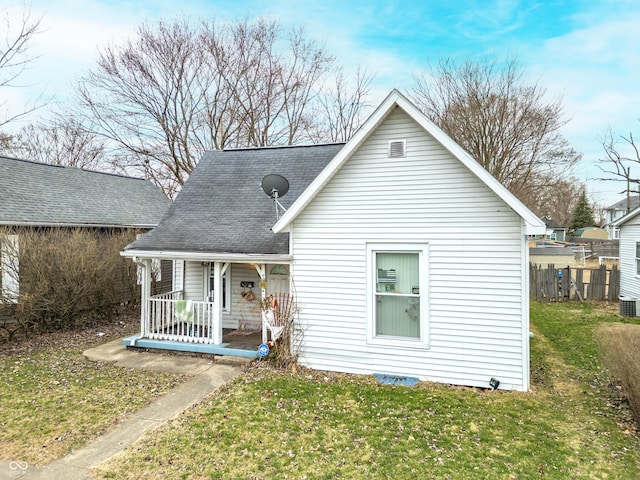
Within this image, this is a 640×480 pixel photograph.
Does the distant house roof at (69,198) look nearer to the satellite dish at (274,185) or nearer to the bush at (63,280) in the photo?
the bush at (63,280)

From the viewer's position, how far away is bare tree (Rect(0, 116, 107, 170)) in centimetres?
2661

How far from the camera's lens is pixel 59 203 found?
A: 14109mm

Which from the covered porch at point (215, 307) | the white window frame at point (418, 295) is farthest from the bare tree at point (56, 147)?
the white window frame at point (418, 295)

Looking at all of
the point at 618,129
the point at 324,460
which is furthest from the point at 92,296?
the point at 618,129

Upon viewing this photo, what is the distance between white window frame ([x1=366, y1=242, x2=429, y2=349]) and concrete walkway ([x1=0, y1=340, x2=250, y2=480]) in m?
3.00

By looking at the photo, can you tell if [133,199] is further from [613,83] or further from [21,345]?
[613,83]

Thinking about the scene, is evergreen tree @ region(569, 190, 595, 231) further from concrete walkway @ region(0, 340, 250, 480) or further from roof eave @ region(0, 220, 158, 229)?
concrete walkway @ region(0, 340, 250, 480)

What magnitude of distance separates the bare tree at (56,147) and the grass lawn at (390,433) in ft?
84.5

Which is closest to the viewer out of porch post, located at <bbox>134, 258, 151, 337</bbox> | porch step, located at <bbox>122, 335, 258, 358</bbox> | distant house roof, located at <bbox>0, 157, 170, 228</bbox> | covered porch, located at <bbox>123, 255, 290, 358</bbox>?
porch step, located at <bbox>122, 335, 258, 358</bbox>

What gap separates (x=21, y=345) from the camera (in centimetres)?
980

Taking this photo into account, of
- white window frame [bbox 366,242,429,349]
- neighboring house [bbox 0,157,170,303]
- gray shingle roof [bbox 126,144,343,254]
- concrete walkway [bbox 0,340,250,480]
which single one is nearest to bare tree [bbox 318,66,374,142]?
neighboring house [bbox 0,157,170,303]

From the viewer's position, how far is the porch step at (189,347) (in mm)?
8633

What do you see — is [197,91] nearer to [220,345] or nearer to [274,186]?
[274,186]

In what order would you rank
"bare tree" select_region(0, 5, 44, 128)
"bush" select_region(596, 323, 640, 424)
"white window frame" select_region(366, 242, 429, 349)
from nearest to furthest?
1. "bush" select_region(596, 323, 640, 424)
2. "white window frame" select_region(366, 242, 429, 349)
3. "bare tree" select_region(0, 5, 44, 128)
